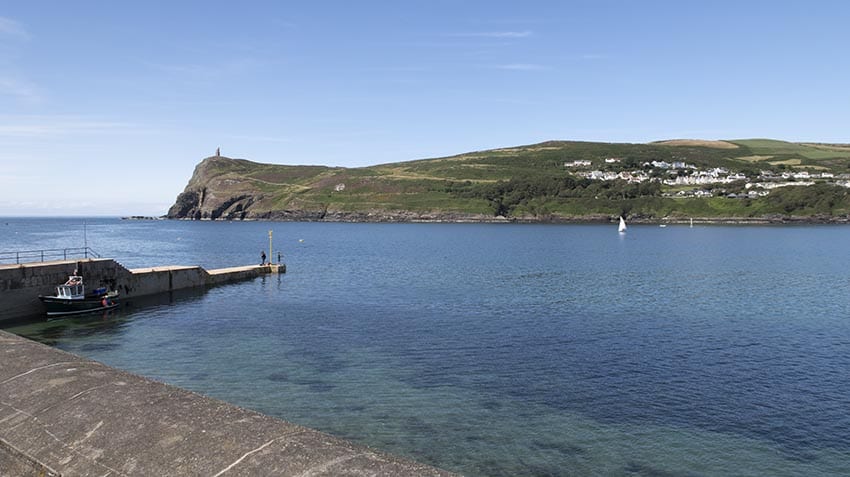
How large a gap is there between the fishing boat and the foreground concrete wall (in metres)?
38.9

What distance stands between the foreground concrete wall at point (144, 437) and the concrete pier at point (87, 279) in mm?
39273

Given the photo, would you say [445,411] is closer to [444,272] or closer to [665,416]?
[665,416]

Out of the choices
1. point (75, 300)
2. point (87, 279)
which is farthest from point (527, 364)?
point (87, 279)

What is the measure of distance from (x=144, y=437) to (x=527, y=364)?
25.3 metres

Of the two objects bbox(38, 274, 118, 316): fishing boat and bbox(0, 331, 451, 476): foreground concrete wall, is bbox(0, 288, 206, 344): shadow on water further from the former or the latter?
bbox(0, 331, 451, 476): foreground concrete wall

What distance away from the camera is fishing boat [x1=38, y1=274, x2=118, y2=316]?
45.0 metres

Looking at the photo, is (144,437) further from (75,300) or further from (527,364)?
(75,300)

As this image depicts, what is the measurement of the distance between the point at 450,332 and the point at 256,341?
1307cm

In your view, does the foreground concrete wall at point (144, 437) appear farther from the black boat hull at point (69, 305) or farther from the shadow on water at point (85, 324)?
the black boat hull at point (69, 305)

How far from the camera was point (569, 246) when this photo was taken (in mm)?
Answer: 135000

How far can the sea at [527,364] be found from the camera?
20953mm

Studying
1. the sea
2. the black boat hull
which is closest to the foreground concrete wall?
the sea

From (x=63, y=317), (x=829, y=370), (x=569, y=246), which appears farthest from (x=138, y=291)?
(x=569, y=246)

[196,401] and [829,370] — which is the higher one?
[196,401]
